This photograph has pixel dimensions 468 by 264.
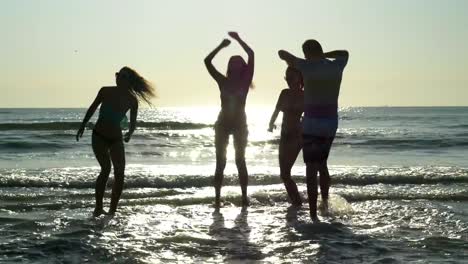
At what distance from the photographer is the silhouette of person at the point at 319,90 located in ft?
20.4

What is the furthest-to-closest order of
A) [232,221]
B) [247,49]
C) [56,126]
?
[56,126], [247,49], [232,221]

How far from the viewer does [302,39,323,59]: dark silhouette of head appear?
6.25 m

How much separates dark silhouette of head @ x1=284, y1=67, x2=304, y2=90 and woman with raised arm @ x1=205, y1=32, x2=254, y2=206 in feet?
1.56

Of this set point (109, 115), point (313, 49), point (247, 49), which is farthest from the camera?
point (247, 49)

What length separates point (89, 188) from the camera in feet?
34.8

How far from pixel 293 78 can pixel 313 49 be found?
1302 mm

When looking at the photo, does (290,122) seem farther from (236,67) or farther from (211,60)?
(211,60)

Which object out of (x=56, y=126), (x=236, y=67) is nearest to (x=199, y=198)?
(x=236, y=67)

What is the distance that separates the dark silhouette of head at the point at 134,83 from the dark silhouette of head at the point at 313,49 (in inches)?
81.4

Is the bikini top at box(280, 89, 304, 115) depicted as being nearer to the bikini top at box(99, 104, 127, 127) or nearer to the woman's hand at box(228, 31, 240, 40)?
the woman's hand at box(228, 31, 240, 40)

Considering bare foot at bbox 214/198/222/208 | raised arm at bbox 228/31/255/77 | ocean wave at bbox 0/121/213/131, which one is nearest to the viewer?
raised arm at bbox 228/31/255/77

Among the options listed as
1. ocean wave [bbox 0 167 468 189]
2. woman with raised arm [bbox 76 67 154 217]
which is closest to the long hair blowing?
woman with raised arm [bbox 76 67 154 217]

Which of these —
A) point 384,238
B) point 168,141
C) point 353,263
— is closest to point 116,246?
point 353,263

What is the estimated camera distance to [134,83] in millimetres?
7176
